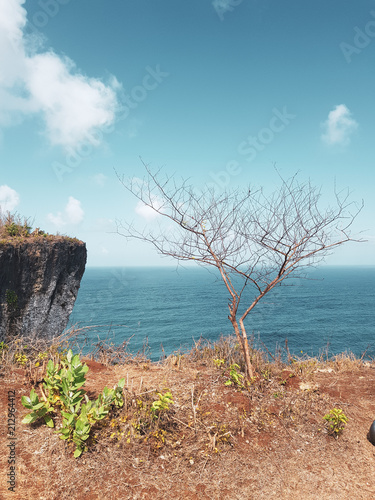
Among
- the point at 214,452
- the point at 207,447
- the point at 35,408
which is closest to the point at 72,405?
the point at 35,408

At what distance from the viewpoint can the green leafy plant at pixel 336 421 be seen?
16.6ft

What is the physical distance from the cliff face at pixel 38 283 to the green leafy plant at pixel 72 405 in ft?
35.7

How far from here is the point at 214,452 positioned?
4402mm

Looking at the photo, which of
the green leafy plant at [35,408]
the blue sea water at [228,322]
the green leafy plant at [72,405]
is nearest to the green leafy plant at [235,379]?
the green leafy plant at [72,405]

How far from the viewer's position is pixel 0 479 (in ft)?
12.1

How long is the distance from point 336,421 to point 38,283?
16150 mm

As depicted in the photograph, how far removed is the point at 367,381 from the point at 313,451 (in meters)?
3.59

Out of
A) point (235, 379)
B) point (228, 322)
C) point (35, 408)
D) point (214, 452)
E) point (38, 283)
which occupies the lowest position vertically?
point (228, 322)

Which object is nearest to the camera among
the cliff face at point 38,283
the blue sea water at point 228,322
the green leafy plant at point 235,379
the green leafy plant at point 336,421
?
the green leafy plant at point 336,421

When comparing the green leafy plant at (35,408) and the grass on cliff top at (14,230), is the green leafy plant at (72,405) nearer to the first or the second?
the green leafy plant at (35,408)

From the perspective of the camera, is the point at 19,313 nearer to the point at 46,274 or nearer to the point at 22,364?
the point at 46,274

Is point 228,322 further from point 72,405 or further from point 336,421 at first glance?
point 72,405

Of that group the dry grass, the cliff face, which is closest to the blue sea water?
the cliff face

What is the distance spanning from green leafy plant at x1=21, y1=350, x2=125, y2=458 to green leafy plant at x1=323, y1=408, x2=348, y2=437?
374 centimetres
